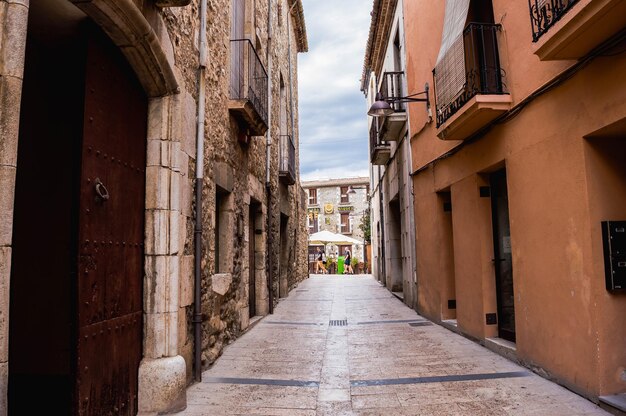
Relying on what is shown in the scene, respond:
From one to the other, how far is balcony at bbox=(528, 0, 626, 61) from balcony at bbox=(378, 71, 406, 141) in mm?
5735

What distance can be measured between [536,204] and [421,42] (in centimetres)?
479

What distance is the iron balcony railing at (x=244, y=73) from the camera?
21.5ft

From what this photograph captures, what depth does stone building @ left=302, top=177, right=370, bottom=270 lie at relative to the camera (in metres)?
35.6

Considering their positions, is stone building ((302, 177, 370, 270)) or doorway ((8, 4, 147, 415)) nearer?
doorway ((8, 4, 147, 415))

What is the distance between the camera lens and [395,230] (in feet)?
43.0

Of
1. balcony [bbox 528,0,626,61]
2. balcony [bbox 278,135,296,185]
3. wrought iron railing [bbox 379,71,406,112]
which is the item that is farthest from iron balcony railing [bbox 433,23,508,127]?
balcony [bbox 278,135,296,185]

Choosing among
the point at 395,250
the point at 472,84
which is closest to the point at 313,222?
the point at 395,250

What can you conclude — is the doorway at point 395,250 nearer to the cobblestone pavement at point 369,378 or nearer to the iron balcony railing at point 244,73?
the cobblestone pavement at point 369,378

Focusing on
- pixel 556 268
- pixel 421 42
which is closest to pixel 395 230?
pixel 421 42

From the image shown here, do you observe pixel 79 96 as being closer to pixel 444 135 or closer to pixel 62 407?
pixel 62 407

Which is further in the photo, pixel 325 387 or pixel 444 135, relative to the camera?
pixel 444 135

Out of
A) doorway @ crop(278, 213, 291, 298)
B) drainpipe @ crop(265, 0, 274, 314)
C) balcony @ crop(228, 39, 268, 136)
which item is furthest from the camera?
doorway @ crop(278, 213, 291, 298)

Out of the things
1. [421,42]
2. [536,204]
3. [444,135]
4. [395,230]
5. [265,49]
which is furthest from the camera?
[395,230]

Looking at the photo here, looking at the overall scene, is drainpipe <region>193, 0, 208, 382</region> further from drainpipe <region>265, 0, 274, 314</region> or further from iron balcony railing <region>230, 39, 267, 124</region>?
drainpipe <region>265, 0, 274, 314</region>
